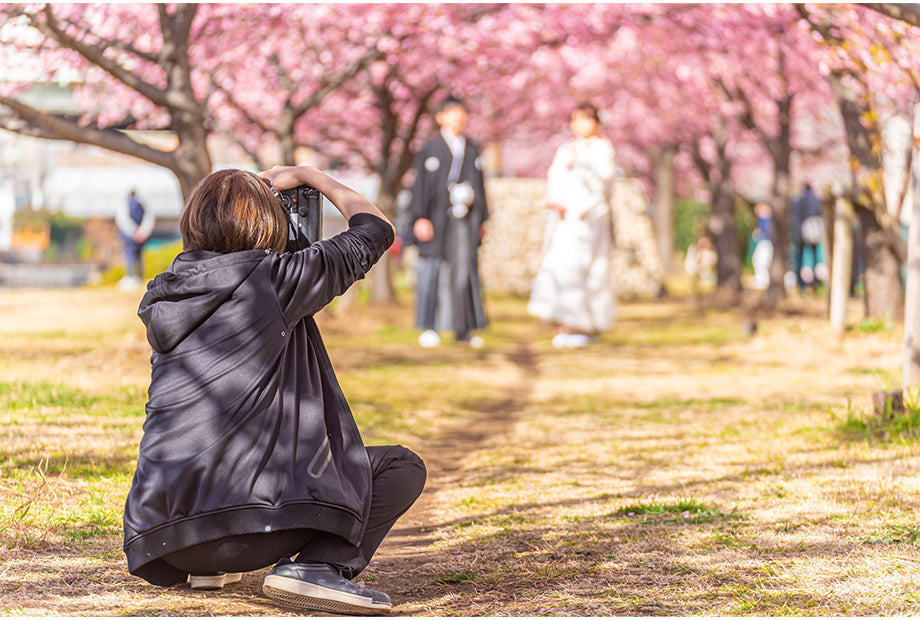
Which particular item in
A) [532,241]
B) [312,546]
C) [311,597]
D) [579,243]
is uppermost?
[532,241]

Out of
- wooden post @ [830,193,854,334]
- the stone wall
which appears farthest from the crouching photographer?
the stone wall

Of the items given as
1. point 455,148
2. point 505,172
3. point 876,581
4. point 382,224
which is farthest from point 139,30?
point 505,172

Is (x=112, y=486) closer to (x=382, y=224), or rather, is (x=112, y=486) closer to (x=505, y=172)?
(x=382, y=224)

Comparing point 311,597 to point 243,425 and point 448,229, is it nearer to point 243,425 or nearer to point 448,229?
point 243,425

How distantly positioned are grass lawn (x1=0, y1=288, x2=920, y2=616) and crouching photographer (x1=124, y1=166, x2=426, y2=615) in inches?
7.4

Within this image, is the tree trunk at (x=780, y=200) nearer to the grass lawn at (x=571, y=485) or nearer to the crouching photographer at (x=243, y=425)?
the grass lawn at (x=571, y=485)

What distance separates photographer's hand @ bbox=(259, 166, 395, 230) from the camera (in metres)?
2.96

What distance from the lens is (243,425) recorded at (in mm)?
2674

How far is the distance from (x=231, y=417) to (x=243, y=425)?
36mm

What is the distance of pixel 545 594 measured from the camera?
3014mm

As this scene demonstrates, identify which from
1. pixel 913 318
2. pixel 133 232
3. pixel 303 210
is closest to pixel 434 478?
pixel 303 210

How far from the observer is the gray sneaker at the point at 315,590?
2695mm

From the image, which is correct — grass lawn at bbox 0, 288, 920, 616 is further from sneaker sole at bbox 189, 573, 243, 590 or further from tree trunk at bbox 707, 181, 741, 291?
tree trunk at bbox 707, 181, 741, 291

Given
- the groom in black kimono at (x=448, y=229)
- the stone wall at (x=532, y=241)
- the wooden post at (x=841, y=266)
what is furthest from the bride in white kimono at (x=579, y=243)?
the stone wall at (x=532, y=241)
